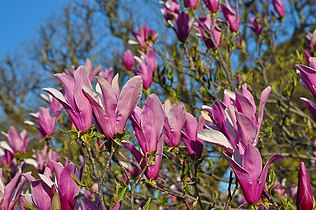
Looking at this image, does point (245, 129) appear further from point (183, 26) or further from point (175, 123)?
point (183, 26)

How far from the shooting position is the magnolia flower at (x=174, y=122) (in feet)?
5.22

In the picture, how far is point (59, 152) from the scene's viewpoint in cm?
326

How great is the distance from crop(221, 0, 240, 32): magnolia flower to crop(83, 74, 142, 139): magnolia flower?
157cm

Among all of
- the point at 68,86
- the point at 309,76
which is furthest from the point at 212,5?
the point at 68,86

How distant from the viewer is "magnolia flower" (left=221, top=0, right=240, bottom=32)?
9.32 ft

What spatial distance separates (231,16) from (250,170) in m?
1.69

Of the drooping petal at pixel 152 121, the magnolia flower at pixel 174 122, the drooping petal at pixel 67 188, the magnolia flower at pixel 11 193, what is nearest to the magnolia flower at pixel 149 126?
the drooping petal at pixel 152 121

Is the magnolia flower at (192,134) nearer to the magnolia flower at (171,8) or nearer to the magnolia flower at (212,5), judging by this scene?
the magnolia flower at (212,5)

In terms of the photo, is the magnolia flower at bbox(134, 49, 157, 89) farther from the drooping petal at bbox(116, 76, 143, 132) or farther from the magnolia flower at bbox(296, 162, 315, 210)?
the magnolia flower at bbox(296, 162, 315, 210)

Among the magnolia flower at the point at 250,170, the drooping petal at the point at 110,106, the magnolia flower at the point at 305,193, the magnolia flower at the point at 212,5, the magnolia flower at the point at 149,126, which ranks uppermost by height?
the magnolia flower at the point at 212,5

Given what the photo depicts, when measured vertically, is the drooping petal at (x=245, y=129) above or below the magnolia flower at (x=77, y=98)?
below

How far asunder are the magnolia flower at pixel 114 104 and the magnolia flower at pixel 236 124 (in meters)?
0.22

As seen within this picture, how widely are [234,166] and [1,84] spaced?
13.2 meters

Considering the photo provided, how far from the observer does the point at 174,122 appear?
1.62 metres
